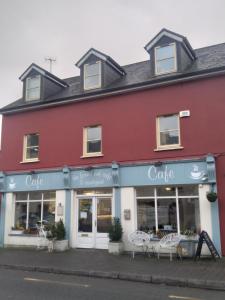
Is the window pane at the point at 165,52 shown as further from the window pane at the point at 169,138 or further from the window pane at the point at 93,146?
the window pane at the point at 93,146

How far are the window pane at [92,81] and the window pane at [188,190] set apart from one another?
22.0ft

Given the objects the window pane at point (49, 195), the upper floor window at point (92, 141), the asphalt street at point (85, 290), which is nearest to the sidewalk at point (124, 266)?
the asphalt street at point (85, 290)

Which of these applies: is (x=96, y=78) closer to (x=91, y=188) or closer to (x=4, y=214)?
(x=91, y=188)

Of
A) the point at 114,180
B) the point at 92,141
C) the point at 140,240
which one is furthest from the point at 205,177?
the point at 92,141

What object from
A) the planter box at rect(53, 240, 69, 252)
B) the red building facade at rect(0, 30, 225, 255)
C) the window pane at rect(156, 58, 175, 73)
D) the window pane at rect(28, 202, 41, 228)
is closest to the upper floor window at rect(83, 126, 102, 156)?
the red building facade at rect(0, 30, 225, 255)

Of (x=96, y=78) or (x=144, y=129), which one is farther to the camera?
(x=96, y=78)

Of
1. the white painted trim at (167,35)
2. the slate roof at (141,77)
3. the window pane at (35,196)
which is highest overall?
the white painted trim at (167,35)

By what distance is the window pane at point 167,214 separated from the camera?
14.3 m

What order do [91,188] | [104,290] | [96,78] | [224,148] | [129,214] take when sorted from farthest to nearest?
[96,78], [91,188], [129,214], [224,148], [104,290]

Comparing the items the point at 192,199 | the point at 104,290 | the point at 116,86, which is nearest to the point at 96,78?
the point at 116,86

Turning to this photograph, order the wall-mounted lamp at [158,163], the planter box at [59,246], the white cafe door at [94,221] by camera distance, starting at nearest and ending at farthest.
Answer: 1. the wall-mounted lamp at [158,163]
2. the planter box at [59,246]
3. the white cafe door at [94,221]

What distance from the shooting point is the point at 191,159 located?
13.9m

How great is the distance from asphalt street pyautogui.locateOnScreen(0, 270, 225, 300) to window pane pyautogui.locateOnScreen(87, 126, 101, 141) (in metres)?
7.61

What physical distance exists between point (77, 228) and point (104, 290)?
7779mm
